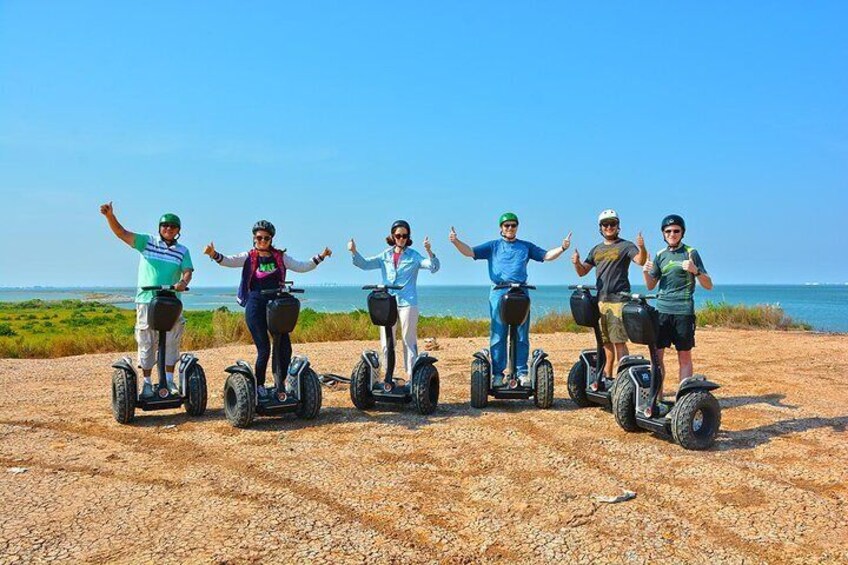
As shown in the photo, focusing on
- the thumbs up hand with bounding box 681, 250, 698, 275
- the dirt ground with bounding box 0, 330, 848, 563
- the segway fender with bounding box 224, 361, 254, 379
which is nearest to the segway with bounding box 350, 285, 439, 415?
the dirt ground with bounding box 0, 330, 848, 563

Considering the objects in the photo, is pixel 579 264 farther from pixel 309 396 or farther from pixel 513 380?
pixel 309 396

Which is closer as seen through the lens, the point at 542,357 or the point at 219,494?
the point at 219,494

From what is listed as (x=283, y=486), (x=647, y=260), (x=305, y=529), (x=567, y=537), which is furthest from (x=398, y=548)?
(x=647, y=260)

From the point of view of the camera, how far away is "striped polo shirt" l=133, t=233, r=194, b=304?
608 cm

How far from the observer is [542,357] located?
6.56m

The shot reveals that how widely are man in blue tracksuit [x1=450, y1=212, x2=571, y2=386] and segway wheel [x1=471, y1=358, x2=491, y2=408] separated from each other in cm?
16

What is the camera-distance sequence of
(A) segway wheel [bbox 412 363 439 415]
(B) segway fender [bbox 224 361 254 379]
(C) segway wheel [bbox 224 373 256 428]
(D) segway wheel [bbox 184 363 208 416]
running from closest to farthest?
(C) segway wheel [bbox 224 373 256 428], (B) segway fender [bbox 224 361 254 379], (D) segway wheel [bbox 184 363 208 416], (A) segway wheel [bbox 412 363 439 415]

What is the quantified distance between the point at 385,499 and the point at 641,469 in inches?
74.5

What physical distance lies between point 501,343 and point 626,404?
1.64 metres

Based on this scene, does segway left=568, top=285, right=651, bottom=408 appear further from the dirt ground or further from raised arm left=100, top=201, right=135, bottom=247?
raised arm left=100, top=201, right=135, bottom=247

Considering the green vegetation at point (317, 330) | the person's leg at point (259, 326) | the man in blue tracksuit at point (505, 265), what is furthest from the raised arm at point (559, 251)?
the green vegetation at point (317, 330)

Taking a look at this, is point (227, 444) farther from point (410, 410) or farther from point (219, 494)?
point (410, 410)

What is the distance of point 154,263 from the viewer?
6.11 meters

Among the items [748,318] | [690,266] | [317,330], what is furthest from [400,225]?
[748,318]
